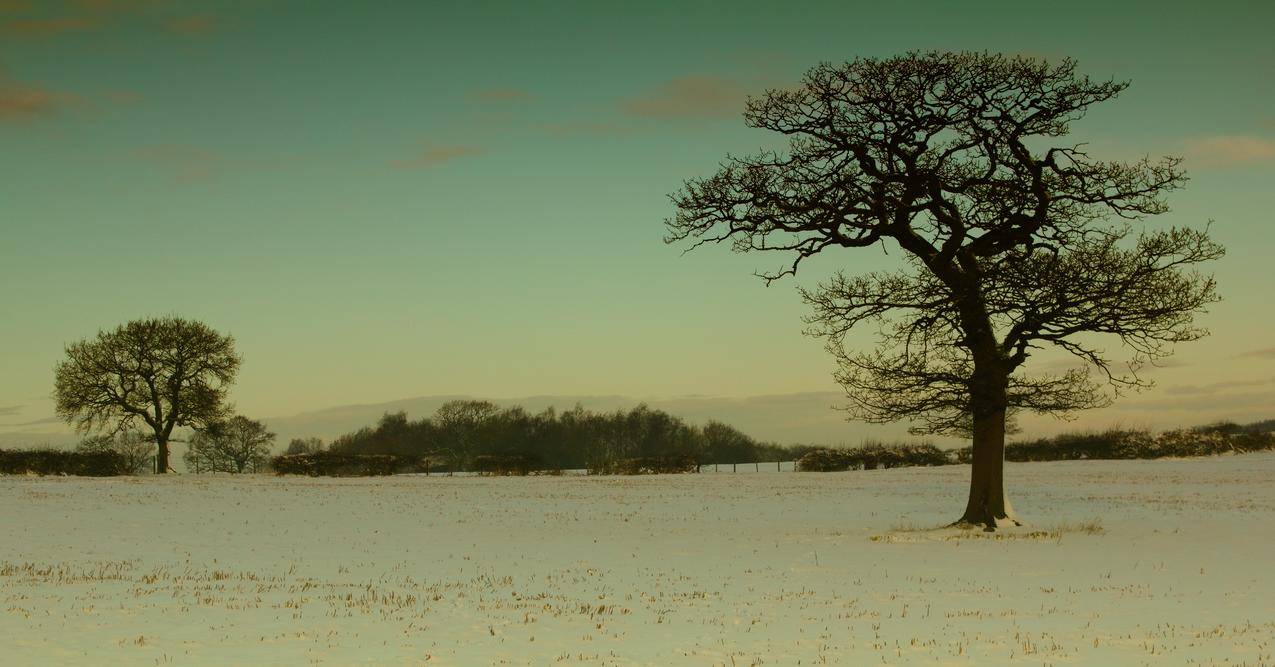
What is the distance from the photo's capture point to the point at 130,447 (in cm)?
13012

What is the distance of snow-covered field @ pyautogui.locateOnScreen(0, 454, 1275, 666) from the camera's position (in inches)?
605

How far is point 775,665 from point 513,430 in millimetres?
112482

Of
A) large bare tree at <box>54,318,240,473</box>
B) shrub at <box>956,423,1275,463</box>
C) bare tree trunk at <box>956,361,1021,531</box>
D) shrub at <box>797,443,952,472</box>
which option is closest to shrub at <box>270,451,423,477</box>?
large bare tree at <box>54,318,240,473</box>

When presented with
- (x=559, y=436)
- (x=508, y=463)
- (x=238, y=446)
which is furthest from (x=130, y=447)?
(x=508, y=463)

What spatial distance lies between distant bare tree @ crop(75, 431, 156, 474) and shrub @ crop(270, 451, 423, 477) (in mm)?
9127

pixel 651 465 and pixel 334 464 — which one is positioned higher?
pixel 334 464

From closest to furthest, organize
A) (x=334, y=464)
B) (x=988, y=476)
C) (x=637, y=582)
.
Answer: (x=637, y=582) → (x=988, y=476) → (x=334, y=464)

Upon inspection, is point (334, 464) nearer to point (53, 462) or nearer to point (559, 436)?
point (53, 462)

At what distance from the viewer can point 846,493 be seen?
1938 inches

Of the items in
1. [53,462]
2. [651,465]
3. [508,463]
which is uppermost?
[53,462]

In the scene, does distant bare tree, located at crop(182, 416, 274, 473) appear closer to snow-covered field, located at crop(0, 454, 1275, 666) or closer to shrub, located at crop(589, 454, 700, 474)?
shrub, located at crop(589, 454, 700, 474)

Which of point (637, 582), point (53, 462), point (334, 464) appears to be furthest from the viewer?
point (334, 464)

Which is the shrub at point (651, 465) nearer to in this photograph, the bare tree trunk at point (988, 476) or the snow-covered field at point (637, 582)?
the snow-covered field at point (637, 582)

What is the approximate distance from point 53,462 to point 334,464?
56.5ft
